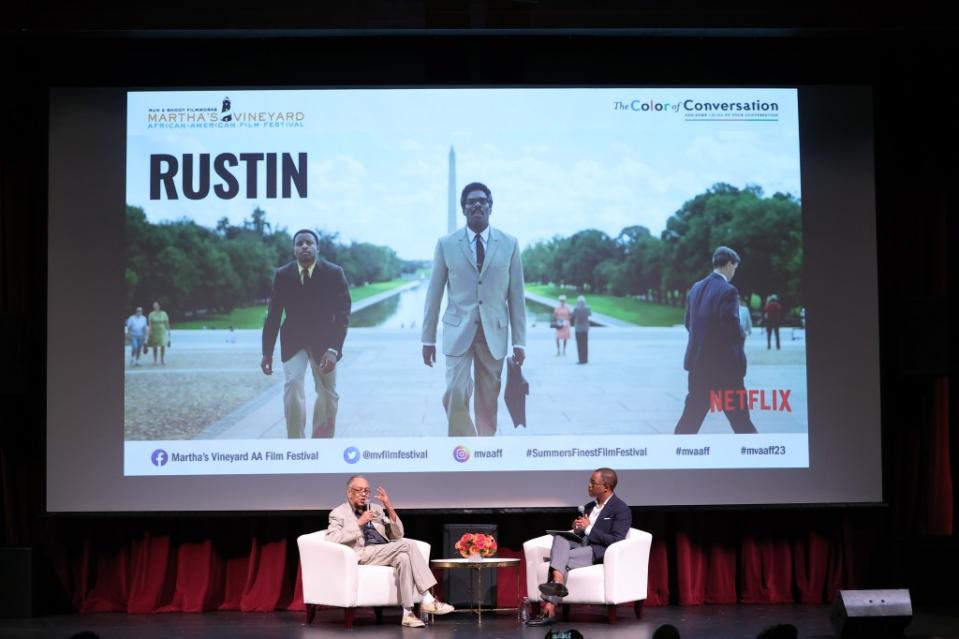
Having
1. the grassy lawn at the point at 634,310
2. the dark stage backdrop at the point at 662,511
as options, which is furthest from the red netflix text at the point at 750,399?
the dark stage backdrop at the point at 662,511

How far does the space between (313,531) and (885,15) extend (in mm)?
4988

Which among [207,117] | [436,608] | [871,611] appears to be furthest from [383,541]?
[207,117]

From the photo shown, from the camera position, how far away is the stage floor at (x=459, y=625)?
6.73 metres

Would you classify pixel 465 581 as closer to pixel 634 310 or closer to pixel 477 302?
pixel 477 302

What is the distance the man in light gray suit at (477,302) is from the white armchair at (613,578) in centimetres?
131

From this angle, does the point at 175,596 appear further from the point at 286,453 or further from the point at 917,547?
the point at 917,547

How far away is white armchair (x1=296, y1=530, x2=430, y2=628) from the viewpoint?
274 inches

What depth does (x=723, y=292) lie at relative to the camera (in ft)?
25.9

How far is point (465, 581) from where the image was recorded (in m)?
7.49

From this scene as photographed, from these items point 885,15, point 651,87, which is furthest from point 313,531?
point 885,15

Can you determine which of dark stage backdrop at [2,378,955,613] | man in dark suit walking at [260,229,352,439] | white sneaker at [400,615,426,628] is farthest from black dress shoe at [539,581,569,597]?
man in dark suit walking at [260,229,352,439]

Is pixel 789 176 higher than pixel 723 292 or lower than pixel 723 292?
higher

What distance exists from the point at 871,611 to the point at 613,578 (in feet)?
5.13

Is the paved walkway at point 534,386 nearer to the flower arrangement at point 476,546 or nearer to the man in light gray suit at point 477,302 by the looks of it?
the man in light gray suit at point 477,302
